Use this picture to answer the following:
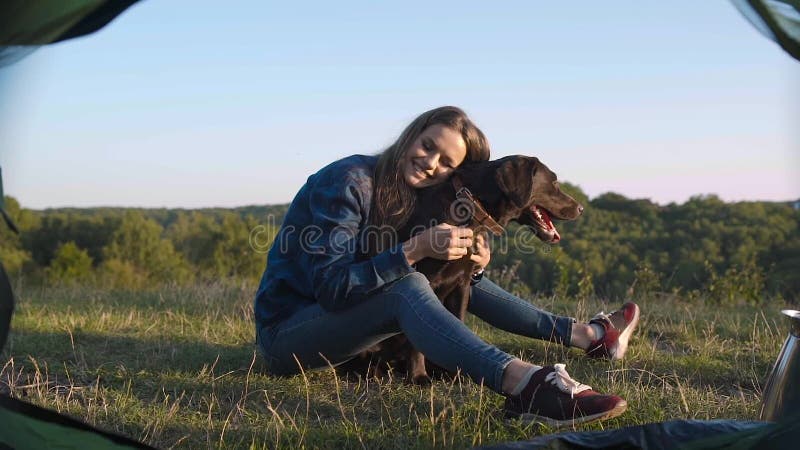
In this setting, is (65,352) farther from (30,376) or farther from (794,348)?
(794,348)

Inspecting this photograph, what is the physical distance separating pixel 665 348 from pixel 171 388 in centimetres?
254

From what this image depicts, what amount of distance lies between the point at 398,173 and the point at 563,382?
3.76 ft

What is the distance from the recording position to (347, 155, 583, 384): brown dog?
125 inches

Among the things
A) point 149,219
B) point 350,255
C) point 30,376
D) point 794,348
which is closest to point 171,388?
point 30,376

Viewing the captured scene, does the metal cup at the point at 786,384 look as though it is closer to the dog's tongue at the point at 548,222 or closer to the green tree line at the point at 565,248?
the green tree line at the point at 565,248

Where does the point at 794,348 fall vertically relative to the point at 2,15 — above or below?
below

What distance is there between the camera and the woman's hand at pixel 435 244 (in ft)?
9.32

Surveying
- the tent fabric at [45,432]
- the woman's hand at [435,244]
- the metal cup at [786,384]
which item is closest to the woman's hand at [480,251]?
the woman's hand at [435,244]

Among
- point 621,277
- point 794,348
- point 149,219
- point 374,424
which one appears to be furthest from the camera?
point 149,219

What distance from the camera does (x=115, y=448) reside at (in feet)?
5.99

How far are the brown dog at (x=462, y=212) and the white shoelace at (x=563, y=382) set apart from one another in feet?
2.71

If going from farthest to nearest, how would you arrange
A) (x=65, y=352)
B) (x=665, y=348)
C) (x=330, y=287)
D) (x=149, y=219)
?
(x=149, y=219) < (x=665, y=348) < (x=65, y=352) < (x=330, y=287)

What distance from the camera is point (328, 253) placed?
283cm

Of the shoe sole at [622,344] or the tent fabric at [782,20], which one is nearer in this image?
the tent fabric at [782,20]
